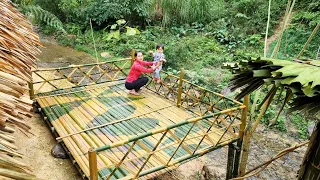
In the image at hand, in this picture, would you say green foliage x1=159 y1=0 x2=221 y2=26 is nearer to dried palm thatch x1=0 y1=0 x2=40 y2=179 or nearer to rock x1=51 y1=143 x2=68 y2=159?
rock x1=51 y1=143 x2=68 y2=159

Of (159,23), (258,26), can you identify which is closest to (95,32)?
(159,23)

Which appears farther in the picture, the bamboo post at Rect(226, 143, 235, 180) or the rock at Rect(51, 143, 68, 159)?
the rock at Rect(51, 143, 68, 159)

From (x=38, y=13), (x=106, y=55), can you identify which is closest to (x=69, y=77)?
(x=106, y=55)

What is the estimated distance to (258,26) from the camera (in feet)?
39.0

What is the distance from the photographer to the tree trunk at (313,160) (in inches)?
82.6

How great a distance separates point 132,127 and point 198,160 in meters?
1.68

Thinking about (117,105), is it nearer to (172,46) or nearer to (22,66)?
(22,66)

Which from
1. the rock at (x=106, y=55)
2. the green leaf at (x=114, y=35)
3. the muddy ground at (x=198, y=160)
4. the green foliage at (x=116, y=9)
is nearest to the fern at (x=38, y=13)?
the rock at (x=106, y=55)

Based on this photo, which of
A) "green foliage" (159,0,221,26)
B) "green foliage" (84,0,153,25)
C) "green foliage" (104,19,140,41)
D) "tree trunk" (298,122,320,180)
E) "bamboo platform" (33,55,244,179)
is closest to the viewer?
"tree trunk" (298,122,320,180)

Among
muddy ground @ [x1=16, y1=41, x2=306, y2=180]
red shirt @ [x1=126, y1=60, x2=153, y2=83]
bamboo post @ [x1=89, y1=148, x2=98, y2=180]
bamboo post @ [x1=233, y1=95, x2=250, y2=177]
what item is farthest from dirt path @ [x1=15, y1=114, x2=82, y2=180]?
bamboo post @ [x1=233, y1=95, x2=250, y2=177]

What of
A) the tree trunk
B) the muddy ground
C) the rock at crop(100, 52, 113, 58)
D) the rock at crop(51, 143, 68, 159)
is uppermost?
the tree trunk

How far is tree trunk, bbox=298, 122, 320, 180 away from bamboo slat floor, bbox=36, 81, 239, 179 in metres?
1.57

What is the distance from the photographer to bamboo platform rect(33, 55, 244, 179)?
354 cm

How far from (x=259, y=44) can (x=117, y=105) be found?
7575 mm
